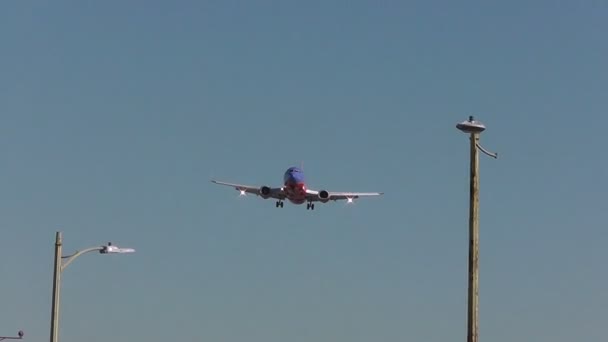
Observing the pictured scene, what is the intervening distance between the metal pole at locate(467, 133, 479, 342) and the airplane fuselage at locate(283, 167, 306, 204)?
85549mm

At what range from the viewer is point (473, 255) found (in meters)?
25.4

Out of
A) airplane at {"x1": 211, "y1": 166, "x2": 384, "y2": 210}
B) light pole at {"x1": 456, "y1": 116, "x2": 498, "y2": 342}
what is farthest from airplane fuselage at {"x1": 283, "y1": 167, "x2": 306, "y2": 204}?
light pole at {"x1": 456, "y1": 116, "x2": 498, "y2": 342}

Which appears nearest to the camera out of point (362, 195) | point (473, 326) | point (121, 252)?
point (473, 326)

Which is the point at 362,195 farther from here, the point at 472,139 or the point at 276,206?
the point at 472,139

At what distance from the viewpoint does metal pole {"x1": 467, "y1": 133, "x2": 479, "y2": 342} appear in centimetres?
2495

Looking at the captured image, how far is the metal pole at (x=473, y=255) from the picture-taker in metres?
25.0

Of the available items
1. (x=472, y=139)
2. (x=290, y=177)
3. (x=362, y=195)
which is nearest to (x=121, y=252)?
(x=472, y=139)

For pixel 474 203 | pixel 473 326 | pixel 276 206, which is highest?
pixel 276 206

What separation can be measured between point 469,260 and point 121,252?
23.6 m

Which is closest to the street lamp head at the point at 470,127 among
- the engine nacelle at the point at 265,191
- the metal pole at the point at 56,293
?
the metal pole at the point at 56,293

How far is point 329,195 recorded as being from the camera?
11538 cm

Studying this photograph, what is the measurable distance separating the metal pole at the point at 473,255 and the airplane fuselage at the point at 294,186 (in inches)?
3368

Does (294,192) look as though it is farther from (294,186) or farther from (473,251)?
(473,251)

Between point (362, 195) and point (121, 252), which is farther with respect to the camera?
point (362, 195)
